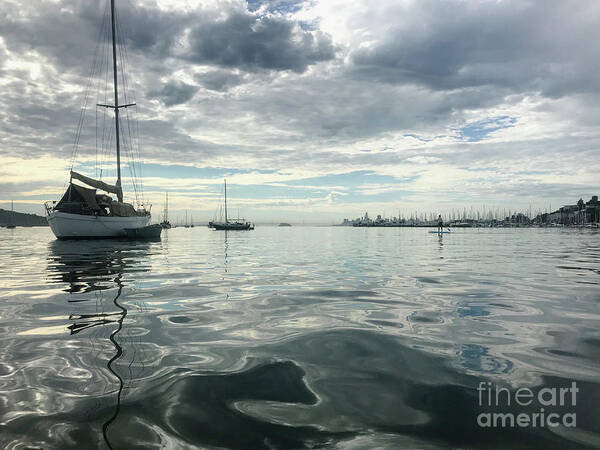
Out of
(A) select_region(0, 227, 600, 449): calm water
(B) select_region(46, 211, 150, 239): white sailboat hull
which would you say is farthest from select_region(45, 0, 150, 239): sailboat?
(A) select_region(0, 227, 600, 449): calm water

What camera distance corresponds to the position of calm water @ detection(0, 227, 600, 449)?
2406 millimetres

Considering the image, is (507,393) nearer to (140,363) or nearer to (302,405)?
(302,405)

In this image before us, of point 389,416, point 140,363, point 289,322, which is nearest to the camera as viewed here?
point 389,416

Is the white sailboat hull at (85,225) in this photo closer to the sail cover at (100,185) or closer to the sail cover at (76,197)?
the sail cover at (76,197)

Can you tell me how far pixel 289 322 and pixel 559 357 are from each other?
3315mm

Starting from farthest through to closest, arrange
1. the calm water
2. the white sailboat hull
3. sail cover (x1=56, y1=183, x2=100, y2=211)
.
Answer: sail cover (x1=56, y1=183, x2=100, y2=211) < the white sailboat hull < the calm water

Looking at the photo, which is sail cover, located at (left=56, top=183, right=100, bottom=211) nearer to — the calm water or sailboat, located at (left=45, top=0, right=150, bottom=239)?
sailboat, located at (left=45, top=0, right=150, bottom=239)

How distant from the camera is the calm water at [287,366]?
7.89ft

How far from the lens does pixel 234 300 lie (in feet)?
22.7

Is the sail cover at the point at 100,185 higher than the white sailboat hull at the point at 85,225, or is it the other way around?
the sail cover at the point at 100,185

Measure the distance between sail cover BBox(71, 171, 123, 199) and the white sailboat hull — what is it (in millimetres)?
3247

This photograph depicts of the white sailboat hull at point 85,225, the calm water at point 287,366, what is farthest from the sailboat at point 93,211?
the calm water at point 287,366

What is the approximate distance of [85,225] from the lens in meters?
30.7

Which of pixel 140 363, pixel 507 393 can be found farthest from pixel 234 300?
pixel 507 393
